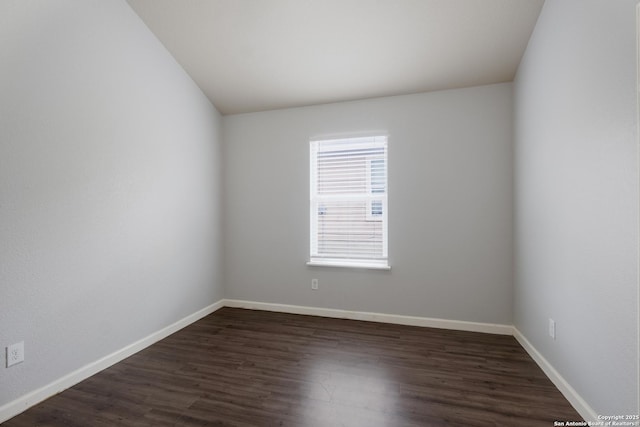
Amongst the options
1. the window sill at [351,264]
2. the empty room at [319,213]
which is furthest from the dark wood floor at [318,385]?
the window sill at [351,264]

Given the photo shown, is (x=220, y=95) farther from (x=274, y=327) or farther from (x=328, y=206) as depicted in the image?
(x=274, y=327)

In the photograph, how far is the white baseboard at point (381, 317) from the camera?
295 centimetres

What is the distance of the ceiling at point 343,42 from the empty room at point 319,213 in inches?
0.7

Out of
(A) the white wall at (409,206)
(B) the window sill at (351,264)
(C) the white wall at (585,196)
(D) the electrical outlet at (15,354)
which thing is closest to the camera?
(C) the white wall at (585,196)

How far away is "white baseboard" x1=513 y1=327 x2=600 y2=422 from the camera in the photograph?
5.42ft

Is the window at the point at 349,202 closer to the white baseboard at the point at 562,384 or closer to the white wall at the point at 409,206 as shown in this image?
the white wall at the point at 409,206

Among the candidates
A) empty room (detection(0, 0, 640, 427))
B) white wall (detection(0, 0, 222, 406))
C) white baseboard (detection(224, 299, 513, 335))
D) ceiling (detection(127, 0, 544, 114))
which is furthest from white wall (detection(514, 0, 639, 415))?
white wall (detection(0, 0, 222, 406))

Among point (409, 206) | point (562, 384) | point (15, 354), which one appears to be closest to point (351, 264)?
point (409, 206)

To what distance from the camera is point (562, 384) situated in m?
1.94

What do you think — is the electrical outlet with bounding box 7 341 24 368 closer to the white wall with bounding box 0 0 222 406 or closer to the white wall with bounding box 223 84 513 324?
the white wall with bounding box 0 0 222 406

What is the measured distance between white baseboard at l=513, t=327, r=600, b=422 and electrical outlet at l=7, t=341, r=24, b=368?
10.4ft


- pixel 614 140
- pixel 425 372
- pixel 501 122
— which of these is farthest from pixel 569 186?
pixel 425 372

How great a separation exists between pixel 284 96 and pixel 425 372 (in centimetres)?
293

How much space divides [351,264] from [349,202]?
68cm
